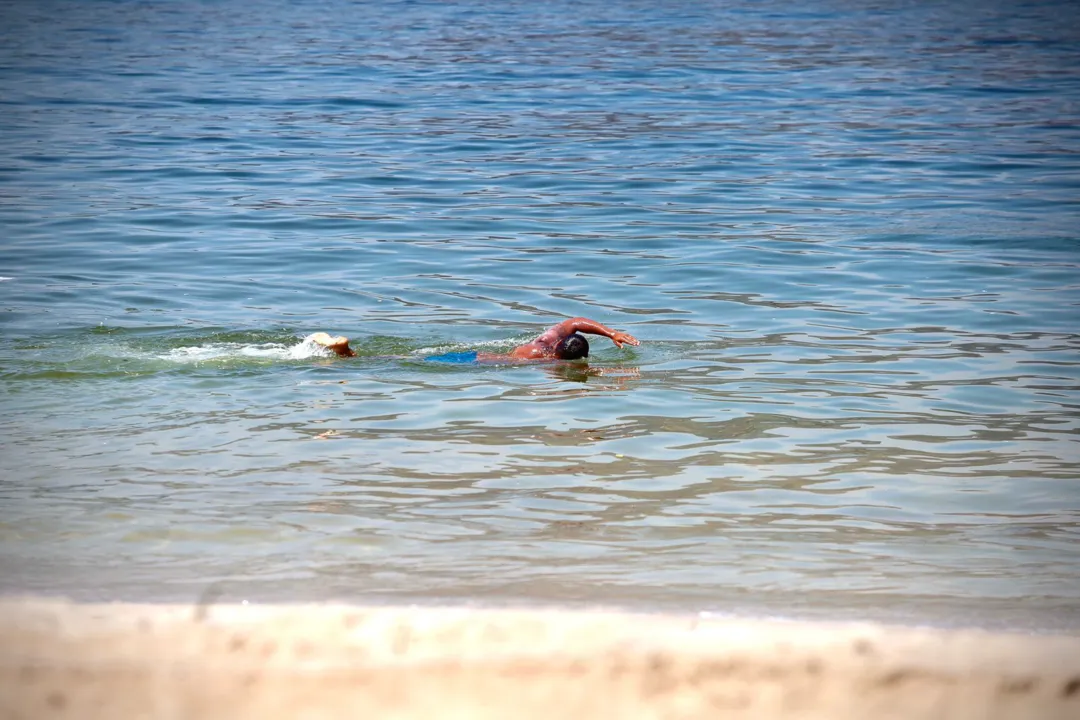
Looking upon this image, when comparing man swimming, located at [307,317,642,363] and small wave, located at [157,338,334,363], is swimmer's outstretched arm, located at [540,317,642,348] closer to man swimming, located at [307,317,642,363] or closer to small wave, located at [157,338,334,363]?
man swimming, located at [307,317,642,363]

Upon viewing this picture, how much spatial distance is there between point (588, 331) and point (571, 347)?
295 mm

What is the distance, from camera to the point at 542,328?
10.8m

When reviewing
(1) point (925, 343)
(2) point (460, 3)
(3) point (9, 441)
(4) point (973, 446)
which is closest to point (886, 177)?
(1) point (925, 343)

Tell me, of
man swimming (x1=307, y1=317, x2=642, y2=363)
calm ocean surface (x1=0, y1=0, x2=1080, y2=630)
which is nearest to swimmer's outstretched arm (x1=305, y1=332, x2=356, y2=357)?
man swimming (x1=307, y1=317, x2=642, y2=363)

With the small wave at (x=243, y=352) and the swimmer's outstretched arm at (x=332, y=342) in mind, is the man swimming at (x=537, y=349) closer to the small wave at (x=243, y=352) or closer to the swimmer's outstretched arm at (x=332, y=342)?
the swimmer's outstretched arm at (x=332, y=342)

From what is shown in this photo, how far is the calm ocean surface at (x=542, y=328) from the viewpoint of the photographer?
5727 mm

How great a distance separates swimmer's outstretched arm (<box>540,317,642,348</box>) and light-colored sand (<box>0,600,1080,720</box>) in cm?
444

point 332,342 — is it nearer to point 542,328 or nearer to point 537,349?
point 537,349

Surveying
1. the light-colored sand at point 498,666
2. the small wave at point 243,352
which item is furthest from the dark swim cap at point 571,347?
the light-colored sand at point 498,666

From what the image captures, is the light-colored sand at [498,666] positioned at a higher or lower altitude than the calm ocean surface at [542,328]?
higher

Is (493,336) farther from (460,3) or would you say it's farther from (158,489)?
(460,3)

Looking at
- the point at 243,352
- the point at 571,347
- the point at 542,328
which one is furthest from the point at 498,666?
the point at 542,328

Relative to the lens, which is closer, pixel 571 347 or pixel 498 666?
pixel 498 666

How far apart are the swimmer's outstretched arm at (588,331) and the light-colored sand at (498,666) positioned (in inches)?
175
